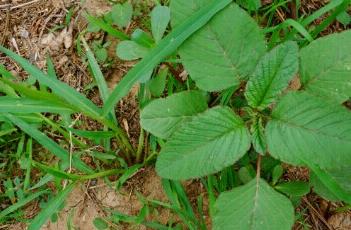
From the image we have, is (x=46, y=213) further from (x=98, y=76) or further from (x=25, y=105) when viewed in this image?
(x=98, y=76)

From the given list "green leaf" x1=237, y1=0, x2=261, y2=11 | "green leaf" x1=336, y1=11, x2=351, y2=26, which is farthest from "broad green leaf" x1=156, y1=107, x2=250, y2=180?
"green leaf" x1=336, y1=11, x2=351, y2=26

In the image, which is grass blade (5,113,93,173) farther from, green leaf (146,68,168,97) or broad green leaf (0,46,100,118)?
green leaf (146,68,168,97)

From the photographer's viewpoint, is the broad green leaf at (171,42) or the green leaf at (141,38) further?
the green leaf at (141,38)

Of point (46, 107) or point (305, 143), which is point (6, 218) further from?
point (305, 143)

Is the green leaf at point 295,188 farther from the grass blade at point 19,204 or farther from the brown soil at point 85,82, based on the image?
the grass blade at point 19,204

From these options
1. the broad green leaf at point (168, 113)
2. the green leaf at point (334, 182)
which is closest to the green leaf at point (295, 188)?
the green leaf at point (334, 182)

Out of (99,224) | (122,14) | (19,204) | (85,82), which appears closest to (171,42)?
(122,14)

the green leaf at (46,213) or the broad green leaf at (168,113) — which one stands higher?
the broad green leaf at (168,113)
